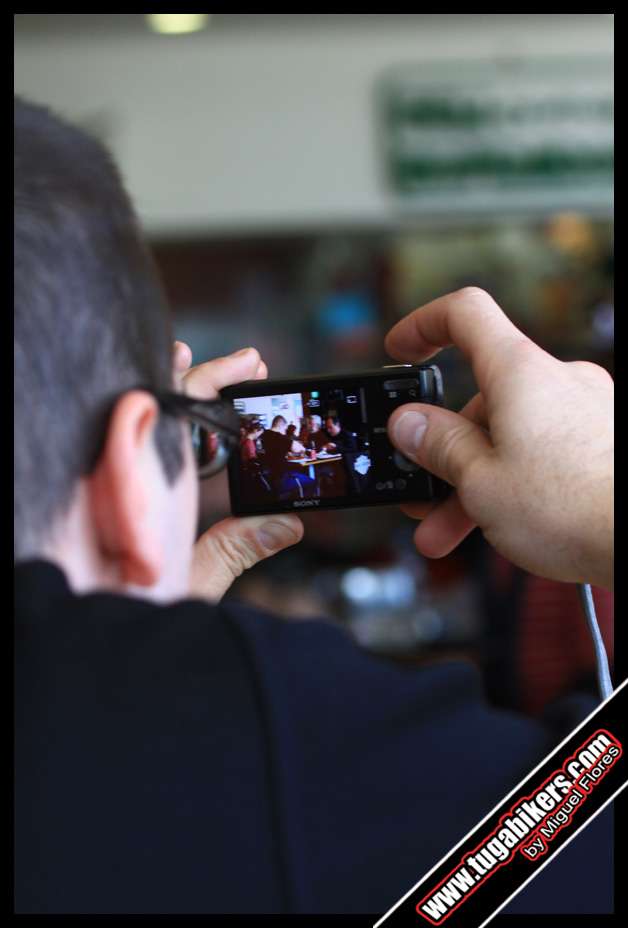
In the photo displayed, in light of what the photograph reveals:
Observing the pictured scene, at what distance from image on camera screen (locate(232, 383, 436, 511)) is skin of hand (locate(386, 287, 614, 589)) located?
0.03m

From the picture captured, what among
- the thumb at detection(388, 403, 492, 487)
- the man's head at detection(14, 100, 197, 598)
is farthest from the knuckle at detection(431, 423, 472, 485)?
the man's head at detection(14, 100, 197, 598)

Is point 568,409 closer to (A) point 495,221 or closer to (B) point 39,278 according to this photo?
(B) point 39,278

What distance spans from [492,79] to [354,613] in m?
1.88

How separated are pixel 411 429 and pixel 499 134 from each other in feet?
10.6

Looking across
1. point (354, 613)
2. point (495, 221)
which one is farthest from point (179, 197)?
point (354, 613)

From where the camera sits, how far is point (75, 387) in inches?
23.1

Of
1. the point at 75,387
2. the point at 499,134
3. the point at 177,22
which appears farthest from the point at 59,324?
the point at 499,134

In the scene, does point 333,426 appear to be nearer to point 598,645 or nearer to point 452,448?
point 452,448

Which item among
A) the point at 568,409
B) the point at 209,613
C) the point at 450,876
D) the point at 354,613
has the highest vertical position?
the point at 568,409

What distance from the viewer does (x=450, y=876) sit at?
565 mm

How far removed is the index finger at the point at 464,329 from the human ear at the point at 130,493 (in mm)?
261

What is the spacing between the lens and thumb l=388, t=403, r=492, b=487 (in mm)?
746

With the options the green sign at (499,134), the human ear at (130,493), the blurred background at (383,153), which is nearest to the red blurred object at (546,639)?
the blurred background at (383,153)
